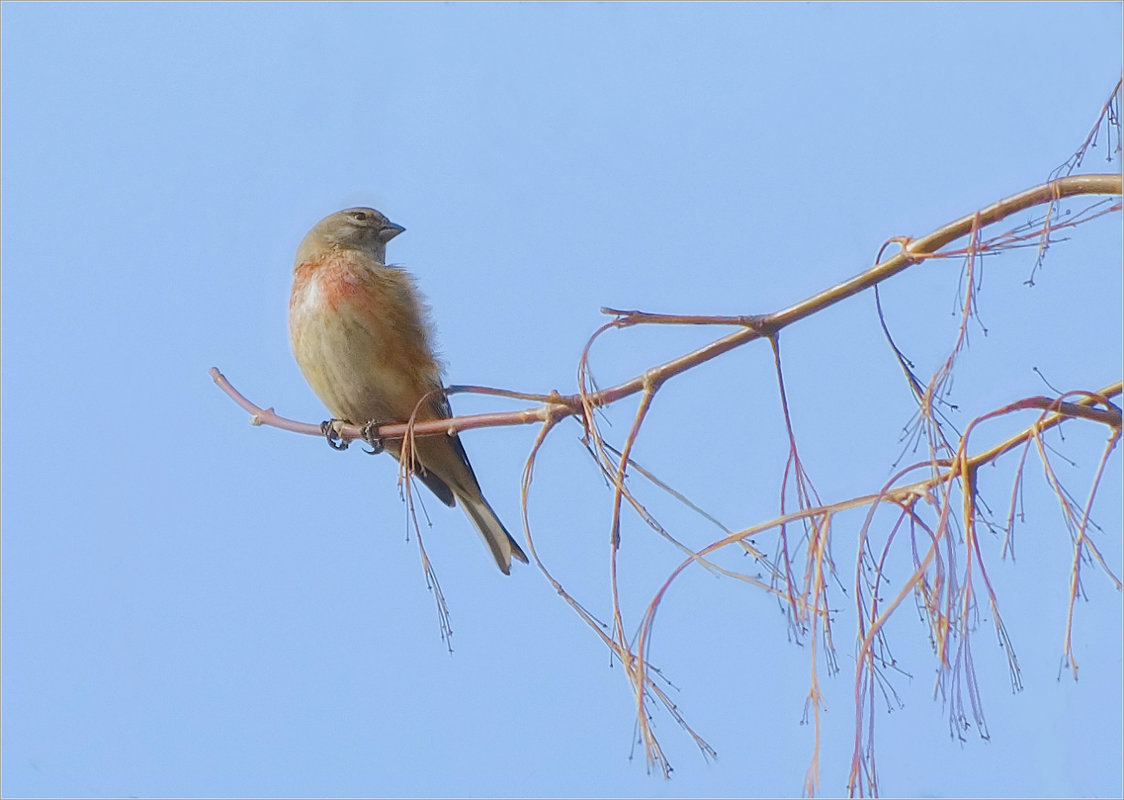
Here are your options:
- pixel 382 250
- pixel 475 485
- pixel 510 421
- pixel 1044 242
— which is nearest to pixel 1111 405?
pixel 1044 242

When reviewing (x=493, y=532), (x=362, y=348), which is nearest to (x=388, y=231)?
(x=362, y=348)

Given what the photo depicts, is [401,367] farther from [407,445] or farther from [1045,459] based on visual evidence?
[1045,459]

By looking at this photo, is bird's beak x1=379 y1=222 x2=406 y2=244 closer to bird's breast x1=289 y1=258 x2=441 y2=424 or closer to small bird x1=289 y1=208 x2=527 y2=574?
small bird x1=289 y1=208 x2=527 y2=574

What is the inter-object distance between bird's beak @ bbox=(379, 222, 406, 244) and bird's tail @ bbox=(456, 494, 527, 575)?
1571 mm

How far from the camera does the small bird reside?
6129 millimetres

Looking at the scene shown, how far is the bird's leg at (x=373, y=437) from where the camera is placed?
539cm

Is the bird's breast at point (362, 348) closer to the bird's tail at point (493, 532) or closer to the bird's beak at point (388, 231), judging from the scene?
the bird's tail at point (493, 532)

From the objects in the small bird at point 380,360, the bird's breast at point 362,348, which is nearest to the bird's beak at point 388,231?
the small bird at point 380,360

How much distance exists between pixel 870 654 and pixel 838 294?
2.73ft

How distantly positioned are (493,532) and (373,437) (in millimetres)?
953

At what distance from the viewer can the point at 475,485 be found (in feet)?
20.7

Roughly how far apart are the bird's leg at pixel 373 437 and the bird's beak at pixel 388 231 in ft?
4.41

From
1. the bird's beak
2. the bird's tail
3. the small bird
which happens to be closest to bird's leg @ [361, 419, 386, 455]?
the small bird

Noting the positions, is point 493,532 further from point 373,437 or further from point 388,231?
point 388,231
